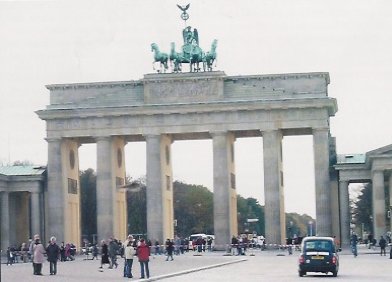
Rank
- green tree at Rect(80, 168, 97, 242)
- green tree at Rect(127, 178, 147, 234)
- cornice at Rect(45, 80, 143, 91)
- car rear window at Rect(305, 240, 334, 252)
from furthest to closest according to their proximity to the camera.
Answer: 1. green tree at Rect(127, 178, 147, 234)
2. green tree at Rect(80, 168, 97, 242)
3. cornice at Rect(45, 80, 143, 91)
4. car rear window at Rect(305, 240, 334, 252)

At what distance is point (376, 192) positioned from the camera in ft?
333

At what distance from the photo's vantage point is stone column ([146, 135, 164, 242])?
351 feet

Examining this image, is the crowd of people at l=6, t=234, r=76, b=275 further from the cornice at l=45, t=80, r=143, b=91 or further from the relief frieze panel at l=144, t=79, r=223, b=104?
the cornice at l=45, t=80, r=143, b=91

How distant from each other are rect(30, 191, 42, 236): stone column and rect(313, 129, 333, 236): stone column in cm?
2921

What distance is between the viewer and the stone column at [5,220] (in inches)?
4232

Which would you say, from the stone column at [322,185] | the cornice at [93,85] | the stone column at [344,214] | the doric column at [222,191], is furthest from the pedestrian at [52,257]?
the cornice at [93,85]

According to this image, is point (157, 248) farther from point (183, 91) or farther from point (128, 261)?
point (128, 261)

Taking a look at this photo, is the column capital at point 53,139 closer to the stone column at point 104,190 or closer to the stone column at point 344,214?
the stone column at point 104,190

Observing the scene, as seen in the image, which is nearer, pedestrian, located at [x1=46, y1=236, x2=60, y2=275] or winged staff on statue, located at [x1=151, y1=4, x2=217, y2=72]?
pedestrian, located at [x1=46, y1=236, x2=60, y2=275]

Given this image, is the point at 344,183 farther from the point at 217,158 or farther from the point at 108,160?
the point at 108,160

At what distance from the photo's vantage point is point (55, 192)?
10919 cm

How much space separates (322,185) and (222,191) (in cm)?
998

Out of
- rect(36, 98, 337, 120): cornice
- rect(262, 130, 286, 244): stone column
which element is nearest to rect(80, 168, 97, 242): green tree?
rect(36, 98, 337, 120): cornice

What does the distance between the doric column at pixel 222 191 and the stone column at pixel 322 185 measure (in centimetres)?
886
